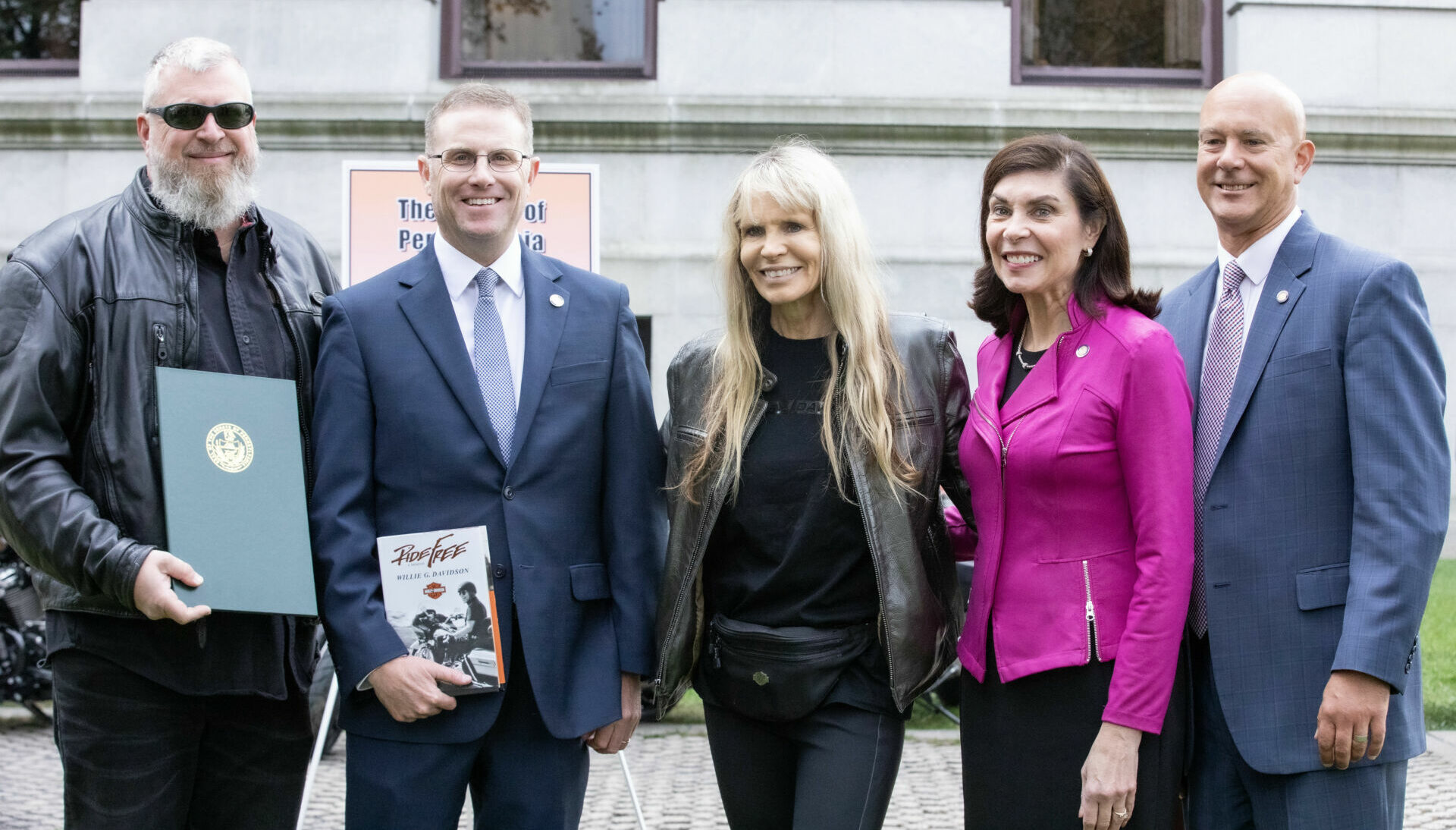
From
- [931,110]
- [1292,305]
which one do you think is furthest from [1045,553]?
[931,110]

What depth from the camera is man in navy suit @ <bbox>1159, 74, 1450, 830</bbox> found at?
8.79 ft

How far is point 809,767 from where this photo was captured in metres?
2.96

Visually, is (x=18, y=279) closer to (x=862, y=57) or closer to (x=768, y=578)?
(x=768, y=578)

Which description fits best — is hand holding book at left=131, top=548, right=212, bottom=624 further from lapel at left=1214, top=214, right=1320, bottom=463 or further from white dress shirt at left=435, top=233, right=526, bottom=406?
lapel at left=1214, top=214, right=1320, bottom=463

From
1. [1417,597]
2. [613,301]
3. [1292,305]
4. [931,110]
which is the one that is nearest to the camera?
[1417,597]

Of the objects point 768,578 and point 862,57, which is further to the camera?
point 862,57

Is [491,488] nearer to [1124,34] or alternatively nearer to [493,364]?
[493,364]

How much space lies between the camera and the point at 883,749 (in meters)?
2.98

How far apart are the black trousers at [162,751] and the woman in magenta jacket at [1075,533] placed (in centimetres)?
170

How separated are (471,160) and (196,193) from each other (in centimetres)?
67

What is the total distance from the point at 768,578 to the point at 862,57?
20.0 feet

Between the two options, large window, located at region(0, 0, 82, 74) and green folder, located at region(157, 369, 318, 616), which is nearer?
green folder, located at region(157, 369, 318, 616)

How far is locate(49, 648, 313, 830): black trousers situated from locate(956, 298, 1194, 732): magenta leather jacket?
5.71ft

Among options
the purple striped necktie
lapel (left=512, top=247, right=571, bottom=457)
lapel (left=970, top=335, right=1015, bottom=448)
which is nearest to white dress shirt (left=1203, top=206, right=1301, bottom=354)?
the purple striped necktie
